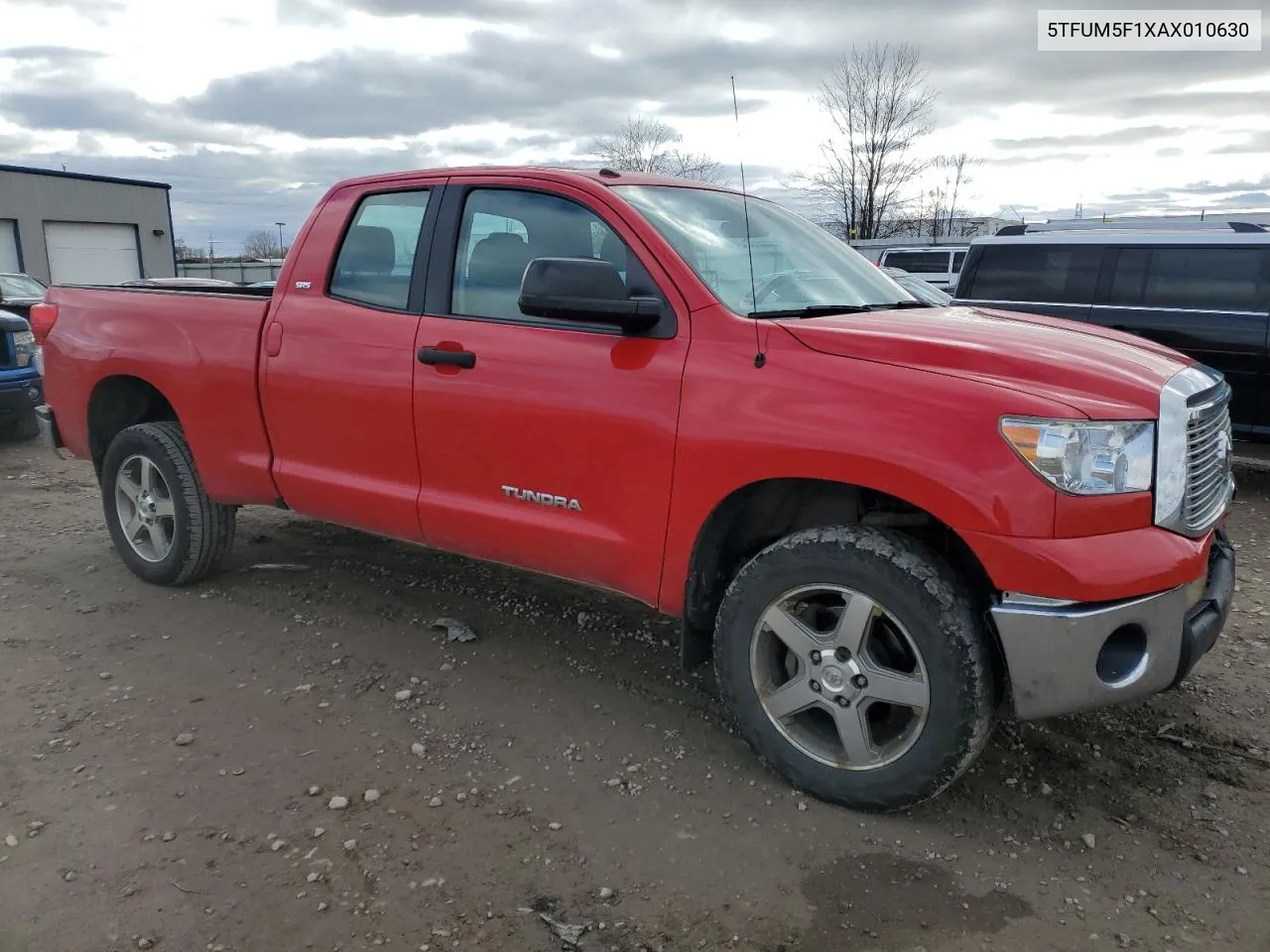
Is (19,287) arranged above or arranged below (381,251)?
below

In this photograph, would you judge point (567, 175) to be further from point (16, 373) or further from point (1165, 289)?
point (16, 373)

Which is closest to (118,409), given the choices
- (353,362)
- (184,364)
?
(184,364)

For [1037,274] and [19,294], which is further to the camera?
[19,294]

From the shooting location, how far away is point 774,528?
3223 millimetres

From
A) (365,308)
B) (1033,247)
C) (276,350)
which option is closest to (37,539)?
(276,350)

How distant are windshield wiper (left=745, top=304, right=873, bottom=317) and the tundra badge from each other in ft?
2.88

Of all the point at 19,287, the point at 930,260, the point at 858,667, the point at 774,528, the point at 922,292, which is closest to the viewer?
the point at 858,667

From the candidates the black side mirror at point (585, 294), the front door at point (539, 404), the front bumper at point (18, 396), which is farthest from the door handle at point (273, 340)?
the front bumper at point (18, 396)

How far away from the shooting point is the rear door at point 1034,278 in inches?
303

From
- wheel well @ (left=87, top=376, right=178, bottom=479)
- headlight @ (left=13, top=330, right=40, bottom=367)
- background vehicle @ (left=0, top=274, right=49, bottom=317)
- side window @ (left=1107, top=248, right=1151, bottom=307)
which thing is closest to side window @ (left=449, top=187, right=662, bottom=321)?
wheel well @ (left=87, top=376, right=178, bottom=479)

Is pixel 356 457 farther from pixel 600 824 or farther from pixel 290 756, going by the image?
pixel 600 824

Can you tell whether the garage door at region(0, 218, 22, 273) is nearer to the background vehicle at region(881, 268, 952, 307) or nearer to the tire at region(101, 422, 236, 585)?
the tire at region(101, 422, 236, 585)

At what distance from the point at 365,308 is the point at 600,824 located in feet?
7.27

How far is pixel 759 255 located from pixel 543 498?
119cm
